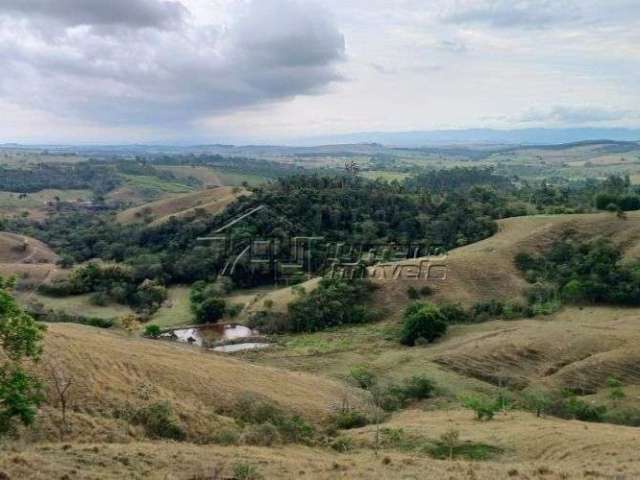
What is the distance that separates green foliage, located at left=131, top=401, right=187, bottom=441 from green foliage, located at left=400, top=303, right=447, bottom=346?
26734mm

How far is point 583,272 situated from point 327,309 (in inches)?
985

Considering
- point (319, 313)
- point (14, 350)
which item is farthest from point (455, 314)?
point (14, 350)

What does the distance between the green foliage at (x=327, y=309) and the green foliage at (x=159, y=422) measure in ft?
103

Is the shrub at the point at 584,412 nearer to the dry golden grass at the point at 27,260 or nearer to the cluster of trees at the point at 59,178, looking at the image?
the dry golden grass at the point at 27,260

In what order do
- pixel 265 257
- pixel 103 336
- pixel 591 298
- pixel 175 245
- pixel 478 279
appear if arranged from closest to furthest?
1. pixel 103 336
2. pixel 591 298
3. pixel 478 279
4. pixel 265 257
5. pixel 175 245

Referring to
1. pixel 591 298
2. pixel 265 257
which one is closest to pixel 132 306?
pixel 265 257

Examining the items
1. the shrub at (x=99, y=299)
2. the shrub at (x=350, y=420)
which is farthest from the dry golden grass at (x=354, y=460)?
the shrub at (x=99, y=299)

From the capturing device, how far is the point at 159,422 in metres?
22.6

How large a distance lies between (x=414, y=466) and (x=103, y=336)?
22.7 metres

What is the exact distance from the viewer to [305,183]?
9138cm

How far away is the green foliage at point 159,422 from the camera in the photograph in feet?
73.6

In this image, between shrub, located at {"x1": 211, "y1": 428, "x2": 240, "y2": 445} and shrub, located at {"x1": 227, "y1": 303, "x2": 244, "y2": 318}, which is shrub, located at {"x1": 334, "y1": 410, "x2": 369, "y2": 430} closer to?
shrub, located at {"x1": 211, "y1": 428, "x2": 240, "y2": 445}

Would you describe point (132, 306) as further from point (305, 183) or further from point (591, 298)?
point (591, 298)

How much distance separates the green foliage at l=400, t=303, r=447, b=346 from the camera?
46.6m
